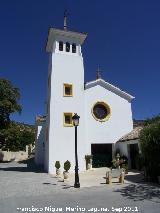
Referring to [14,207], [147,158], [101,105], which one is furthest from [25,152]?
[14,207]

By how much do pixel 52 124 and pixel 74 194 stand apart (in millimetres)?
11390

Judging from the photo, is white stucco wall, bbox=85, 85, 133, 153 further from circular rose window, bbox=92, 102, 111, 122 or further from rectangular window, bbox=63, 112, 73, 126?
rectangular window, bbox=63, 112, 73, 126

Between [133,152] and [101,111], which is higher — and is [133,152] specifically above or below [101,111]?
below

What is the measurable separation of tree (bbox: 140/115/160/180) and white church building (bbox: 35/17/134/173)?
8.74 m

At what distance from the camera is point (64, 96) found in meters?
24.5

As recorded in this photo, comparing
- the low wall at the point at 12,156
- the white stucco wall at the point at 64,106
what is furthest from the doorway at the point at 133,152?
the low wall at the point at 12,156

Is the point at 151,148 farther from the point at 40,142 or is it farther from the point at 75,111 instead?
the point at 40,142

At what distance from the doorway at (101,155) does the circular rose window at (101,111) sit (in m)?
3.12

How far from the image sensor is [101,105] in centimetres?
2695

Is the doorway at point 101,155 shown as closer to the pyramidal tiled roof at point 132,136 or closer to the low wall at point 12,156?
the pyramidal tiled roof at point 132,136

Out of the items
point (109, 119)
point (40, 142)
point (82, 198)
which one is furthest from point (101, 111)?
point (82, 198)

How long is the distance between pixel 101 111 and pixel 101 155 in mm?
4690

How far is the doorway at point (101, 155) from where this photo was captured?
2628 centimetres

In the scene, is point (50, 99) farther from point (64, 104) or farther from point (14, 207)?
point (14, 207)
